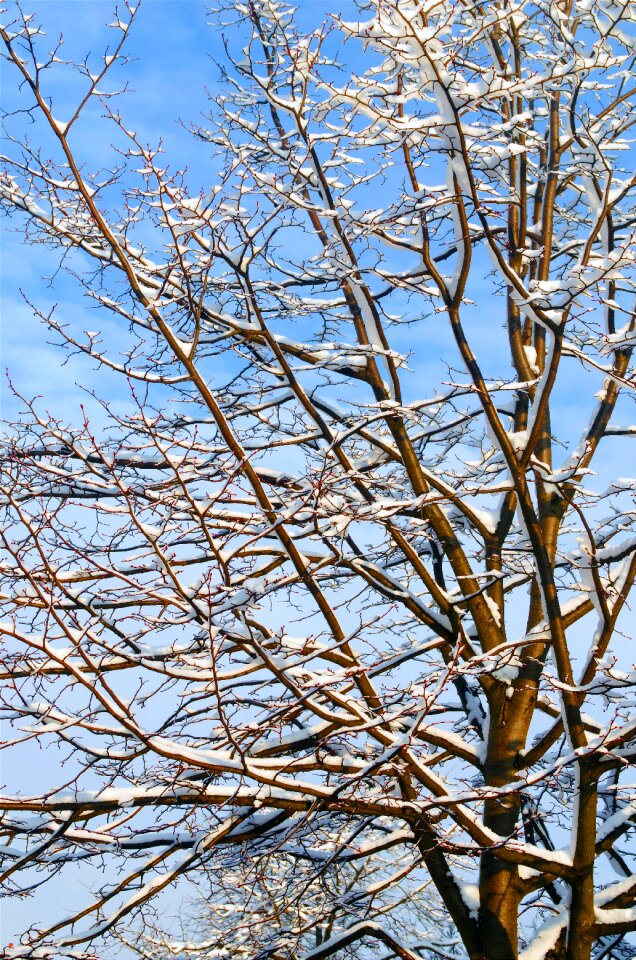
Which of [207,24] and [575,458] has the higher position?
[207,24]

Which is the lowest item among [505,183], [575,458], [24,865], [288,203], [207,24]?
[24,865]

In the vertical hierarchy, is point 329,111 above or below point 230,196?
above

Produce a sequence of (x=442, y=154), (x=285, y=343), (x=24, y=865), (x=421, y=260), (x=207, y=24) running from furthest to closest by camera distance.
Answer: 1. (x=207, y=24)
2. (x=285, y=343)
3. (x=421, y=260)
4. (x=442, y=154)
5. (x=24, y=865)

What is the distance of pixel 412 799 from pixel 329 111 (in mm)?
4592

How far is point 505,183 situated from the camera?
711 centimetres

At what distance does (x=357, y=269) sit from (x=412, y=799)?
3.41 m

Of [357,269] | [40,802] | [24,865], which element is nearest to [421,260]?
[357,269]

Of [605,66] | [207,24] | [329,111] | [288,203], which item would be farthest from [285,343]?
[207,24]

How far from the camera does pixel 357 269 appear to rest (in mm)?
5699

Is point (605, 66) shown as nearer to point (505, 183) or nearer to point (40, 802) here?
point (505, 183)

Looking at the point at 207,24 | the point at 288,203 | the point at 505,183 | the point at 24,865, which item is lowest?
the point at 24,865

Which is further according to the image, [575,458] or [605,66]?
[575,458]

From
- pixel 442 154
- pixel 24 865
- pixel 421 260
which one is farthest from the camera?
pixel 421 260

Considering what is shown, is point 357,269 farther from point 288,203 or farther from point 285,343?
point 285,343
